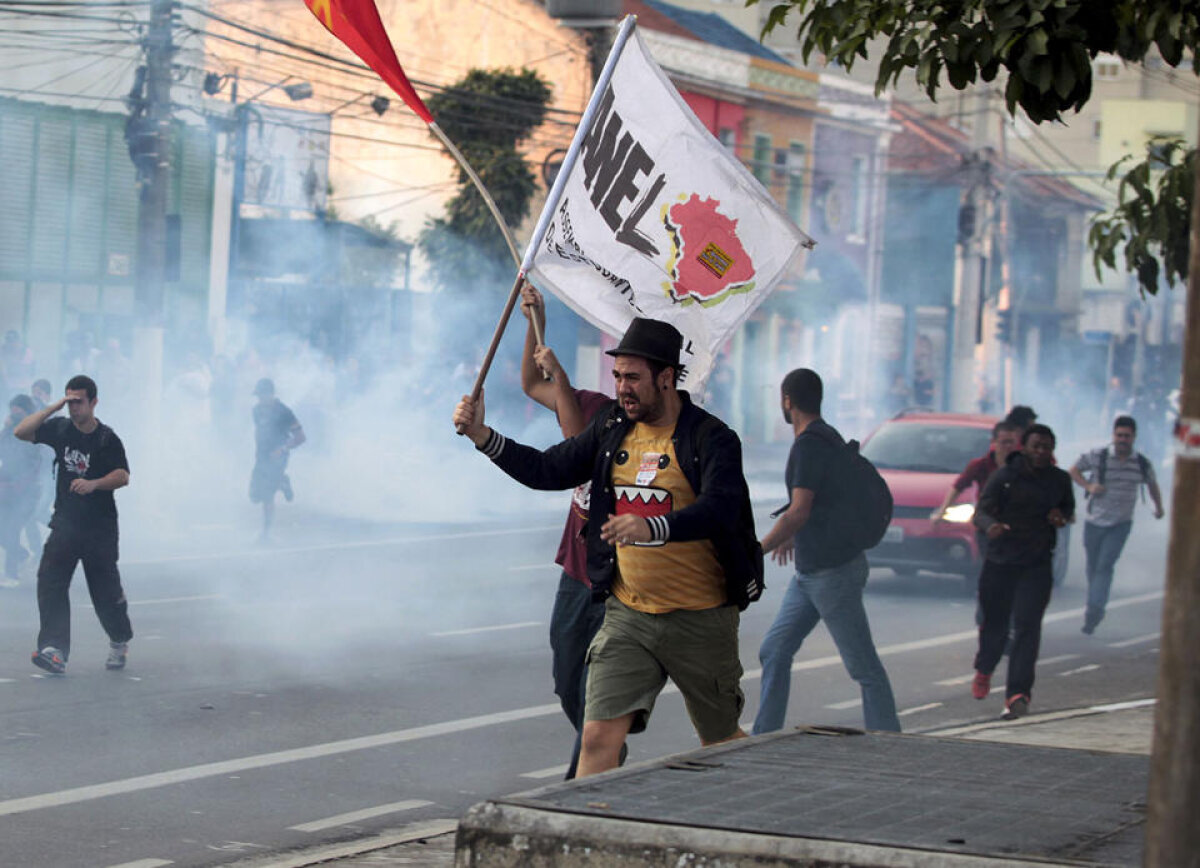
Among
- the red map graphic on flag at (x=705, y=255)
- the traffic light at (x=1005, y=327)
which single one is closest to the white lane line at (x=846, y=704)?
the red map graphic on flag at (x=705, y=255)

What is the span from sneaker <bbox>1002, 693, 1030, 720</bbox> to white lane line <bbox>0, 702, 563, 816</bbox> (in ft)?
7.86

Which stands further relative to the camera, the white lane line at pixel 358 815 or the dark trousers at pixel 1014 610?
the dark trousers at pixel 1014 610

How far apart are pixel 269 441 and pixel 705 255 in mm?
12866

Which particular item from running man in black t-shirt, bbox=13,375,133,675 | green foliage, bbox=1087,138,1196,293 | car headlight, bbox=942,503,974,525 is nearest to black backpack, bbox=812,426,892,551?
green foliage, bbox=1087,138,1196,293

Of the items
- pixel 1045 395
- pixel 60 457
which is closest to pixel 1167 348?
pixel 1045 395

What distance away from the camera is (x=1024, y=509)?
10695 millimetres

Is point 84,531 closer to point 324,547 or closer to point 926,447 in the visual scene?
point 324,547

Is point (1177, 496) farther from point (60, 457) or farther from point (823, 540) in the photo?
point (60, 457)

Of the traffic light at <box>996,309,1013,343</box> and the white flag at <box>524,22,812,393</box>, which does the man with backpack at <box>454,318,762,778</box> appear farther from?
the traffic light at <box>996,309,1013,343</box>

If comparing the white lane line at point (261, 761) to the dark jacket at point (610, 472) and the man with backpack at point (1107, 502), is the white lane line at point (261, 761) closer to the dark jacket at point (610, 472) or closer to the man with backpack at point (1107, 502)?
the dark jacket at point (610, 472)

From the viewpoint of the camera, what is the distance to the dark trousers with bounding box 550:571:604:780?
684 centimetres

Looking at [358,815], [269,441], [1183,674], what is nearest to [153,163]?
[269,441]

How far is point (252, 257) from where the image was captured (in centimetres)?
3152

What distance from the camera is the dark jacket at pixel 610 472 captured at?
5.46m
